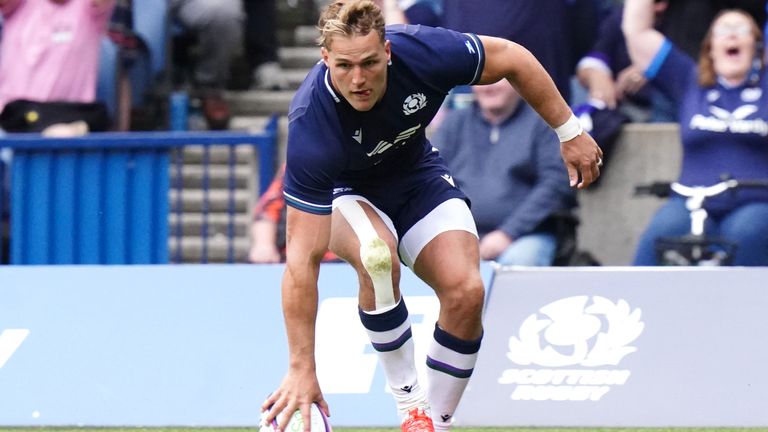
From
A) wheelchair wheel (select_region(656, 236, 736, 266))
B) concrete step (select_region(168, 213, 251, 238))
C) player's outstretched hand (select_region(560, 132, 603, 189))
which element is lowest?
concrete step (select_region(168, 213, 251, 238))

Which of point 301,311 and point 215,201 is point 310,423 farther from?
point 215,201

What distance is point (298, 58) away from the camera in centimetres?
1123

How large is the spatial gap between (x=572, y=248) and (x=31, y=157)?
3.06 m

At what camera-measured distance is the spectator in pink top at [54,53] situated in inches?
368

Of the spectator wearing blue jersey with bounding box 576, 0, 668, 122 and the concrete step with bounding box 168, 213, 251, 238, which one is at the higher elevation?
the spectator wearing blue jersey with bounding box 576, 0, 668, 122

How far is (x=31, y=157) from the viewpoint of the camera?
8.57 meters

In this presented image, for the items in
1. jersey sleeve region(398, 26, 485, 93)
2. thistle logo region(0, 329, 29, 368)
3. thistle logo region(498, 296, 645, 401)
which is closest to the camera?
jersey sleeve region(398, 26, 485, 93)

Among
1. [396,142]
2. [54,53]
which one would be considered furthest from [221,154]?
[396,142]

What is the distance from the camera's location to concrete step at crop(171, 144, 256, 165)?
8.66 metres

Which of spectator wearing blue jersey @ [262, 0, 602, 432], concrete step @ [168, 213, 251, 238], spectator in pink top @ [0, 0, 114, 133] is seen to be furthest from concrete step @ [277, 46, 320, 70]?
spectator wearing blue jersey @ [262, 0, 602, 432]

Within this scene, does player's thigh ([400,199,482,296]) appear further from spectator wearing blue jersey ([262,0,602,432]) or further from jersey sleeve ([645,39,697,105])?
jersey sleeve ([645,39,697,105])

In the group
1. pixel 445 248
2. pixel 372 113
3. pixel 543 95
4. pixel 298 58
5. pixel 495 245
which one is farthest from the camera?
pixel 298 58

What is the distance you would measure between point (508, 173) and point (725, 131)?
1.16 m

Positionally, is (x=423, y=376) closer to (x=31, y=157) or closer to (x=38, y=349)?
(x=38, y=349)
